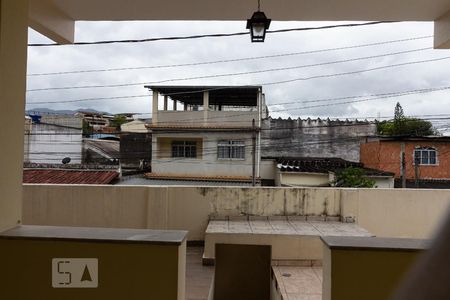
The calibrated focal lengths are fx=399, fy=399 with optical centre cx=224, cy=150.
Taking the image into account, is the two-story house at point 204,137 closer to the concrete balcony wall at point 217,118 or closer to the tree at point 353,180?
the concrete balcony wall at point 217,118

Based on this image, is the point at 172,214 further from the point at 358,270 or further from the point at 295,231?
the point at 358,270

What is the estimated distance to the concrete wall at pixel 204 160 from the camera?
17375mm

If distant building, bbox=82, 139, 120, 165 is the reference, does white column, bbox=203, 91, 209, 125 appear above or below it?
above

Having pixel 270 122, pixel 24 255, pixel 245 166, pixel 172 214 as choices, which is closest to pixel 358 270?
pixel 24 255

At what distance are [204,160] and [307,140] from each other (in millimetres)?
7656

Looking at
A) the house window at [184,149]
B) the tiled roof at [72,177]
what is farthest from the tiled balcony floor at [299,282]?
the house window at [184,149]

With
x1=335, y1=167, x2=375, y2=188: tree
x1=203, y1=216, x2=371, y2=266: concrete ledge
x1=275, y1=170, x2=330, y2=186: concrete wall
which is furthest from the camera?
x1=275, y1=170, x2=330, y2=186: concrete wall

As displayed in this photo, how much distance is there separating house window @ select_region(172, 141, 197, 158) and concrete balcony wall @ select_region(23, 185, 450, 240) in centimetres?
1179

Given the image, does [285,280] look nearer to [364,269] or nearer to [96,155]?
[364,269]

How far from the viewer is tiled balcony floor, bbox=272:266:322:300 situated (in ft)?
13.1

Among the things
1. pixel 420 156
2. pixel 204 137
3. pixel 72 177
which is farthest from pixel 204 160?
pixel 420 156

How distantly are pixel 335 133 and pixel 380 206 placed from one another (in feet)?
57.8

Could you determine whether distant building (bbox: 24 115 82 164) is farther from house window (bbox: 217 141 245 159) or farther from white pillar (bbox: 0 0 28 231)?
white pillar (bbox: 0 0 28 231)

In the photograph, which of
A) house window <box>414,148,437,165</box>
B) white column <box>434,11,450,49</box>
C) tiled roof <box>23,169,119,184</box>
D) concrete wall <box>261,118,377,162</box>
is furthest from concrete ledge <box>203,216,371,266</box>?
concrete wall <box>261,118,377,162</box>
